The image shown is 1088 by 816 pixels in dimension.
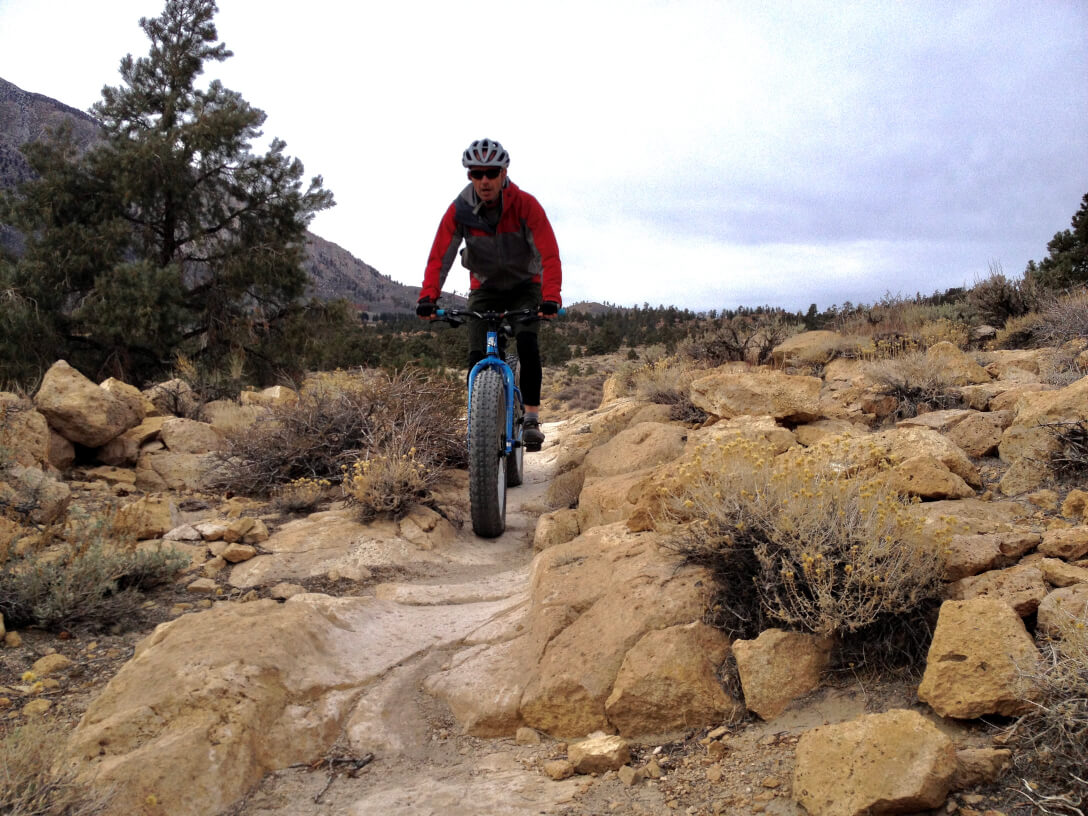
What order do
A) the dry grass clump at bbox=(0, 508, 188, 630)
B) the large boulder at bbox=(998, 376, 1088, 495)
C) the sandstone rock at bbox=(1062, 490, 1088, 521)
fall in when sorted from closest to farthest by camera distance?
the sandstone rock at bbox=(1062, 490, 1088, 521)
the dry grass clump at bbox=(0, 508, 188, 630)
the large boulder at bbox=(998, 376, 1088, 495)

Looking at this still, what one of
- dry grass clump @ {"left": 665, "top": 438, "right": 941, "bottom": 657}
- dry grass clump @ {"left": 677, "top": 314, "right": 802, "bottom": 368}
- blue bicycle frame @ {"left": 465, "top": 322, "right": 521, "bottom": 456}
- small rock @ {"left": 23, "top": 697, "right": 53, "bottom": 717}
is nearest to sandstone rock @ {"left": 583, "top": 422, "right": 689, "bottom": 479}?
blue bicycle frame @ {"left": 465, "top": 322, "right": 521, "bottom": 456}

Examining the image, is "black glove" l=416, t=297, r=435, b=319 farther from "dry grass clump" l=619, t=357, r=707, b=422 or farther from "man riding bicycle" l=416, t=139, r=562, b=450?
"dry grass clump" l=619, t=357, r=707, b=422

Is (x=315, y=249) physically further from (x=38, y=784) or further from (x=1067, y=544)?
(x=1067, y=544)

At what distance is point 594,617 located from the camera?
2889 millimetres

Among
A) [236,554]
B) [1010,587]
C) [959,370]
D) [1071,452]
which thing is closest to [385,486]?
[236,554]

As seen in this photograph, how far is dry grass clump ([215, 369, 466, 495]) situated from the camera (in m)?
5.95

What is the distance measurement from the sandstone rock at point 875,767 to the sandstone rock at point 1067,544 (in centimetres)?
107

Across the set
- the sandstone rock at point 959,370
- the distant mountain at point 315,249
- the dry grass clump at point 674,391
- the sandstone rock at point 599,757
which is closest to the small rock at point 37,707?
the sandstone rock at point 599,757

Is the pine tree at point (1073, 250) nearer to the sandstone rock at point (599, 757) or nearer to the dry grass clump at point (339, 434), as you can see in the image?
the dry grass clump at point (339, 434)

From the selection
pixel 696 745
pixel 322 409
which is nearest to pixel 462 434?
pixel 322 409

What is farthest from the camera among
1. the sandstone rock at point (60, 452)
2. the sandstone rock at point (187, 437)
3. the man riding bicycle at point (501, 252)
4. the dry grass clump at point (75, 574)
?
the sandstone rock at point (187, 437)

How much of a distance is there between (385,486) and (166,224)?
1341 cm

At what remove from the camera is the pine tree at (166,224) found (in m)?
13.8

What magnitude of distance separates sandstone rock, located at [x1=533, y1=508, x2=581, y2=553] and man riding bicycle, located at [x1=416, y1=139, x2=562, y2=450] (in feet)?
2.26
